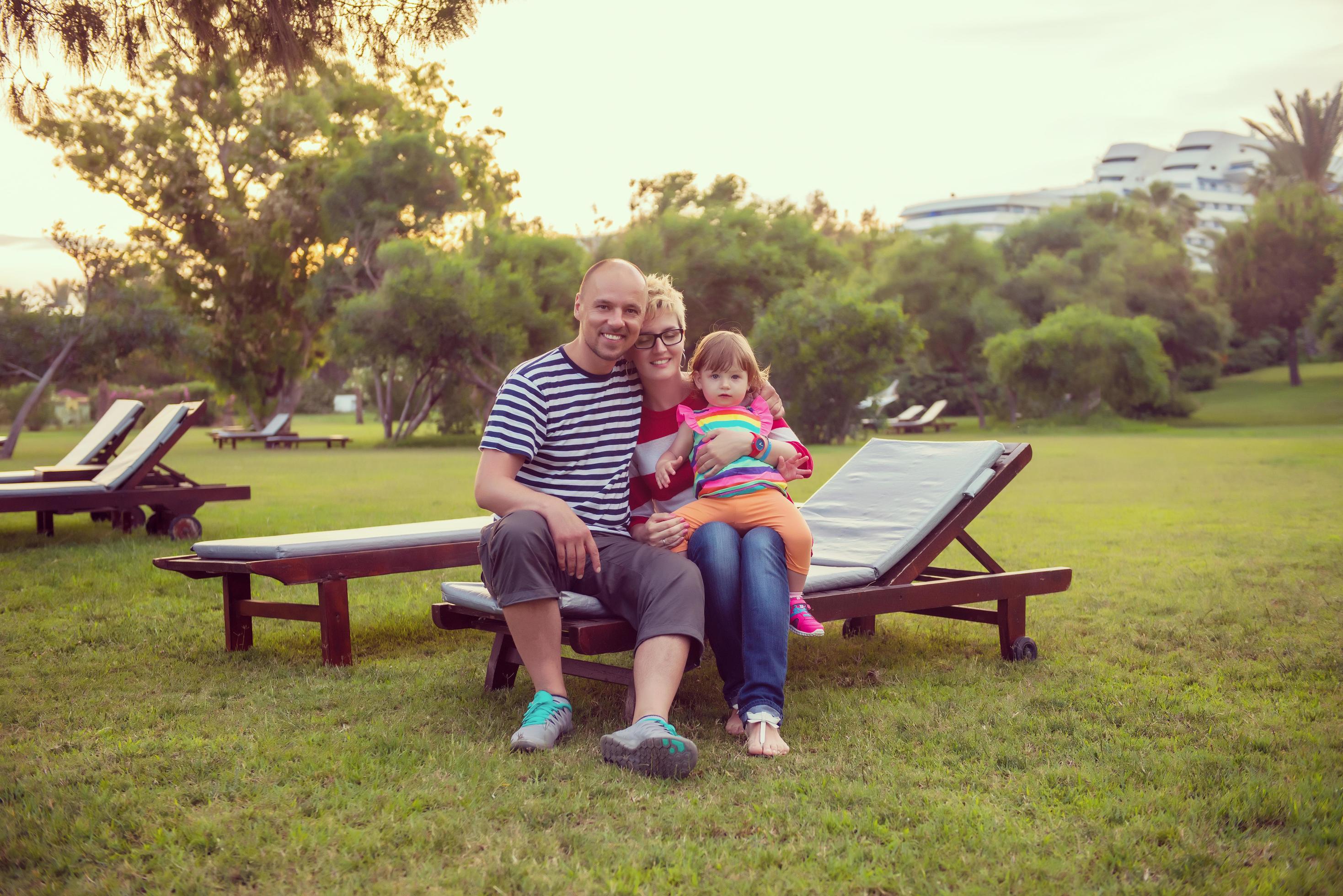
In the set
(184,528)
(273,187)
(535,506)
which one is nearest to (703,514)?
(535,506)

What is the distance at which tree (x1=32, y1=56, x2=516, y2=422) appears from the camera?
94.7ft

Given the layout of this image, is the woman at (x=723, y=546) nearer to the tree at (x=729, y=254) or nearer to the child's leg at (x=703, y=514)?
the child's leg at (x=703, y=514)

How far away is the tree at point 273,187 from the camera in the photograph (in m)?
28.9

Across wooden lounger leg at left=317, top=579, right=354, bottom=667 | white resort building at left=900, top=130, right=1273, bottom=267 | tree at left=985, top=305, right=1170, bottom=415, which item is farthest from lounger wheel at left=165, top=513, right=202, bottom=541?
white resort building at left=900, top=130, right=1273, bottom=267

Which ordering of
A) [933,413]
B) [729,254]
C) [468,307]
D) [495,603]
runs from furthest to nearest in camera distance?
[933,413]
[729,254]
[468,307]
[495,603]

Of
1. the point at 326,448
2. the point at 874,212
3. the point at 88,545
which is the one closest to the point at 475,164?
the point at 326,448

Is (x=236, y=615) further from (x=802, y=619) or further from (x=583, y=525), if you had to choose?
(x=802, y=619)

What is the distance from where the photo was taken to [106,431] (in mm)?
9547

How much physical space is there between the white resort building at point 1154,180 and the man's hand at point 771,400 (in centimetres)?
11491

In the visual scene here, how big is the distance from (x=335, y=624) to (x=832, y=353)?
21.0m

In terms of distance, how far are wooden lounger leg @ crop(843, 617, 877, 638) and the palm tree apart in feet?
206

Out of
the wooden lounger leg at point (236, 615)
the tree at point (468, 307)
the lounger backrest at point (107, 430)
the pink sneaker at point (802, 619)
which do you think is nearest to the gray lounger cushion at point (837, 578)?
the pink sneaker at point (802, 619)

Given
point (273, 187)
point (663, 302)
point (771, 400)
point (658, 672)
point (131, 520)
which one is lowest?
point (131, 520)

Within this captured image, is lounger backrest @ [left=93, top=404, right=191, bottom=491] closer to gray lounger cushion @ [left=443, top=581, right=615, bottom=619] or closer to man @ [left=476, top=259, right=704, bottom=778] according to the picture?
gray lounger cushion @ [left=443, top=581, right=615, bottom=619]
